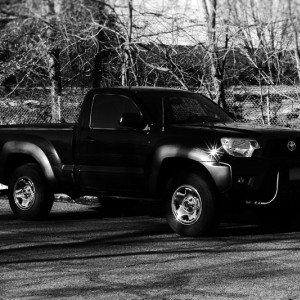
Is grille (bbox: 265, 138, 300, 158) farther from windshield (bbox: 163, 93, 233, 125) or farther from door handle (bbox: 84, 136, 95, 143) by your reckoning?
door handle (bbox: 84, 136, 95, 143)

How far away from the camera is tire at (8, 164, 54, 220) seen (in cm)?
1155

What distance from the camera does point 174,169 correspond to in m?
10.4

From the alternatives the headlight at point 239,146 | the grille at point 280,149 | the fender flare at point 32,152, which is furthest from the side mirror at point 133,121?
the grille at point 280,149

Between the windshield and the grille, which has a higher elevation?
the windshield

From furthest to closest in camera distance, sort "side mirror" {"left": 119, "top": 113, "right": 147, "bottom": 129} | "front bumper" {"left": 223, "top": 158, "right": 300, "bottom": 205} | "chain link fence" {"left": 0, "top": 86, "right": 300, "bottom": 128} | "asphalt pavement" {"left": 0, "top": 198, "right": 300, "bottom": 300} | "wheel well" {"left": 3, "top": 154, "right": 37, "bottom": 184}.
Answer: "chain link fence" {"left": 0, "top": 86, "right": 300, "bottom": 128} < "wheel well" {"left": 3, "top": 154, "right": 37, "bottom": 184} < "side mirror" {"left": 119, "top": 113, "right": 147, "bottom": 129} < "front bumper" {"left": 223, "top": 158, "right": 300, "bottom": 205} < "asphalt pavement" {"left": 0, "top": 198, "right": 300, "bottom": 300}

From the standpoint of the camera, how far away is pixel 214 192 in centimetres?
984

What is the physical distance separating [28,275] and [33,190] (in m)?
4.11

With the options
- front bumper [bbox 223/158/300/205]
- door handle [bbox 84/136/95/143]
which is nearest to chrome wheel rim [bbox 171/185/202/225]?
front bumper [bbox 223/158/300/205]

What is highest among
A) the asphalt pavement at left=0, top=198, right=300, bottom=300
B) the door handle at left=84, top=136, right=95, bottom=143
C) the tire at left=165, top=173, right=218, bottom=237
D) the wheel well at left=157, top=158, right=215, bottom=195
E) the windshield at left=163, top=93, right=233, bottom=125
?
the windshield at left=163, top=93, right=233, bottom=125

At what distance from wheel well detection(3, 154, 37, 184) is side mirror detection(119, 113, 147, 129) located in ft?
6.60

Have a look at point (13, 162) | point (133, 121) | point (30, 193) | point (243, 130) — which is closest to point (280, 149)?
point (243, 130)

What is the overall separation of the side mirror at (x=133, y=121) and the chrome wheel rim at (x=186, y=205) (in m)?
0.98

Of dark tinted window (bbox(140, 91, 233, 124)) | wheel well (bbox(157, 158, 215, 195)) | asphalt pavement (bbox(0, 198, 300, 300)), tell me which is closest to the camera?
asphalt pavement (bbox(0, 198, 300, 300))

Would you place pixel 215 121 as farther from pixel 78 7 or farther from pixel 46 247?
pixel 78 7
